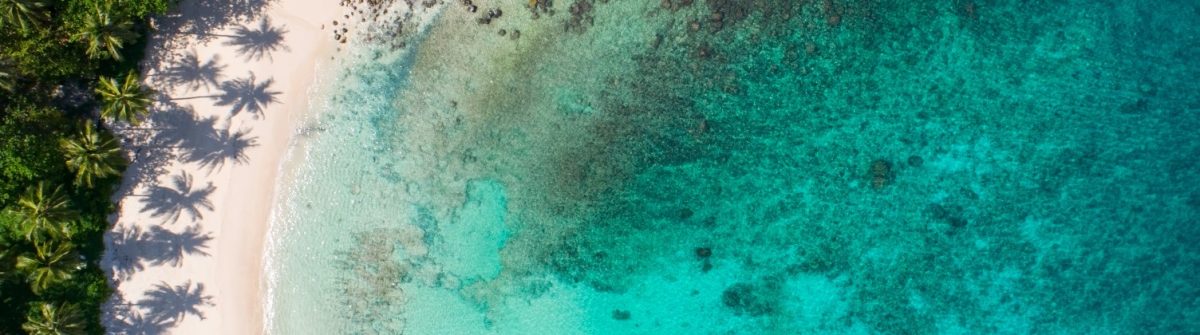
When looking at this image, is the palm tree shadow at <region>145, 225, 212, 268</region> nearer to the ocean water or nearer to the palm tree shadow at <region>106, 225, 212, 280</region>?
the palm tree shadow at <region>106, 225, 212, 280</region>

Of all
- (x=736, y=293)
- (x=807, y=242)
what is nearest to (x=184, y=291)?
(x=736, y=293)

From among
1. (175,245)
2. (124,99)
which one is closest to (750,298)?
(175,245)

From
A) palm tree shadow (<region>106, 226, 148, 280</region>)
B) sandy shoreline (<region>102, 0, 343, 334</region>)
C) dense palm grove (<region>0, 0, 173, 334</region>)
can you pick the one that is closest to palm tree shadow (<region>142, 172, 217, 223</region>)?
sandy shoreline (<region>102, 0, 343, 334</region>)

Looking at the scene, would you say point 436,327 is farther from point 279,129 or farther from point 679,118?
point 679,118

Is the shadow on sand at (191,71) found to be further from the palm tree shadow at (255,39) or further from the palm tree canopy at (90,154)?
the palm tree canopy at (90,154)

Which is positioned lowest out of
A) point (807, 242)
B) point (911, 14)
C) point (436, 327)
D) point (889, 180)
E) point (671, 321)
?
point (436, 327)

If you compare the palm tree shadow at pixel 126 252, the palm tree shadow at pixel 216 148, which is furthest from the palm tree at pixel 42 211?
the palm tree shadow at pixel 216 148
